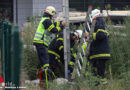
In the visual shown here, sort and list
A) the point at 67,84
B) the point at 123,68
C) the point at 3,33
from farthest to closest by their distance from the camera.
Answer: the point at 123,68, the point at 67,84, the point at 3,33

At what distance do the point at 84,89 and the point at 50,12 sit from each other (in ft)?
6.49

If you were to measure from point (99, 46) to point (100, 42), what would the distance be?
9 centimetres

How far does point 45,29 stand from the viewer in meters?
6.04

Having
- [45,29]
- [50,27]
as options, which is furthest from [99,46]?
[45,29]

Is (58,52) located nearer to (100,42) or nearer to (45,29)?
(45,29)

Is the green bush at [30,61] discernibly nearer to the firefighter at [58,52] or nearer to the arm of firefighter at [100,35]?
the firefighter at [58,52]

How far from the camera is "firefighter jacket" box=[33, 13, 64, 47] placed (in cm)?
588

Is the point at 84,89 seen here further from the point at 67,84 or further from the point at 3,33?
the point at 3,33

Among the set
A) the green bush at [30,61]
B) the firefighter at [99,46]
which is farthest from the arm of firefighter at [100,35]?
the green bush at [30,61]

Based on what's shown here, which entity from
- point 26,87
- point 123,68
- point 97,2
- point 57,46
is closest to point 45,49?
point 57,46

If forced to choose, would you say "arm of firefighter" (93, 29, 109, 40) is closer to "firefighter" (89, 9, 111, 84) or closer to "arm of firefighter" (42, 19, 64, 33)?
"firefighter" (89, 9, 111, 84)

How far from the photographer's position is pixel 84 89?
4809mm

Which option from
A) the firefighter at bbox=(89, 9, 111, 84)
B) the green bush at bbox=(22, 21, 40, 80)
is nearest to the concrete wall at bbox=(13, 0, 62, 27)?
the green bush at bbox=(22, 21, 40, 80)

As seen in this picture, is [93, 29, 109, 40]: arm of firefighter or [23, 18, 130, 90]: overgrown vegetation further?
[23, 18, 130, 90]: overgrown vegetation
